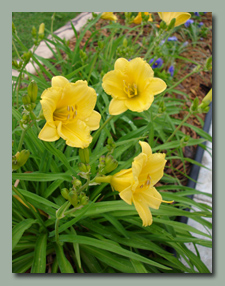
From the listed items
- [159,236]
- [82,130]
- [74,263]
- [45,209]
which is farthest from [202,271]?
[82,130]

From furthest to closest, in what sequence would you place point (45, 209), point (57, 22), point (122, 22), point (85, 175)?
point (122, 22)
point (57, 22)
point (45, 209)
point (85, 175)

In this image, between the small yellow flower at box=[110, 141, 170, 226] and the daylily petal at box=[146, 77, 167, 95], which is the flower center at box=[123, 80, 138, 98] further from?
the small yellow flower at box=[110, 141, 170, 226]

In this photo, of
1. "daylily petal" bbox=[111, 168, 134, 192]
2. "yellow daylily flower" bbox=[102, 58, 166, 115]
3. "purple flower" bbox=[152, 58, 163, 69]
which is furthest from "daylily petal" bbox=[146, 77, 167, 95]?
"purple flower" bbox=[152, 58, 163, 69]

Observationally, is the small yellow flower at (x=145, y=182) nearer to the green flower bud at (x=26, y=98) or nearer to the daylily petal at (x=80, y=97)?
the daylily petal at (x=80, y=97)

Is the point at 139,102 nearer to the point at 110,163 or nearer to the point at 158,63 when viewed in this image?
the point at 110,163

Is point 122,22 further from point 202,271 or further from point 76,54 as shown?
point 202,271

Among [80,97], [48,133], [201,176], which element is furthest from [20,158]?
[201,176]
